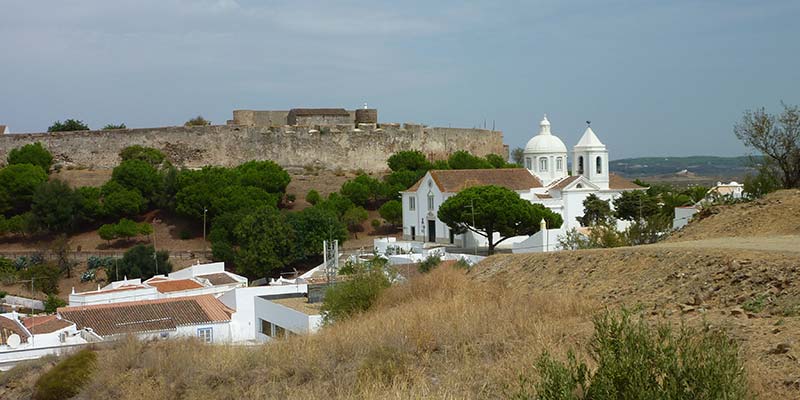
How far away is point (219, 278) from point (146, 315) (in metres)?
8.85

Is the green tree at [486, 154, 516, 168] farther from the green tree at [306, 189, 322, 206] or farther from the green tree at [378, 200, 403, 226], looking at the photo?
the green tree at [306, 189, 322, 206]

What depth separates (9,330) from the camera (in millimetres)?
15547

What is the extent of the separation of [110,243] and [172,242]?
2377 millimetres

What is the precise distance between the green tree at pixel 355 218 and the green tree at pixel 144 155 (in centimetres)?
1036

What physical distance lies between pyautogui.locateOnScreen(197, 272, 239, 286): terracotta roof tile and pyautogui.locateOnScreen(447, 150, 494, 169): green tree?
15636 mm

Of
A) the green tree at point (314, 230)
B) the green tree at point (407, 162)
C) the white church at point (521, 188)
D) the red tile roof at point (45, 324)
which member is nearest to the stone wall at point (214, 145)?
the green tree at point (407, 162)

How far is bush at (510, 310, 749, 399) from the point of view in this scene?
12.1 feet

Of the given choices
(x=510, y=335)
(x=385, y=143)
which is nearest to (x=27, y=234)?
(x=385, y=143)

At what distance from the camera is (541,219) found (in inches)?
1093

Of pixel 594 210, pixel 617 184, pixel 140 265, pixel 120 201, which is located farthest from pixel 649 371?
pixel 120 201

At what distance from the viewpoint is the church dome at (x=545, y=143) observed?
36000 millimetres

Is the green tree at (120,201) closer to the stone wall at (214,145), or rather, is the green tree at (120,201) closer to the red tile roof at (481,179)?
the stone wall at (214,145)

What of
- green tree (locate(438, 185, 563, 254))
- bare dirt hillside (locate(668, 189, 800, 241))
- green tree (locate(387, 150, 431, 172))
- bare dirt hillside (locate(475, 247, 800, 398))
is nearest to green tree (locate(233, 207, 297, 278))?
green tree (locate(438, 185, 563, 254))

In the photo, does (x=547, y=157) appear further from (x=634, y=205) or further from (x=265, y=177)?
(x=265, y=177)
